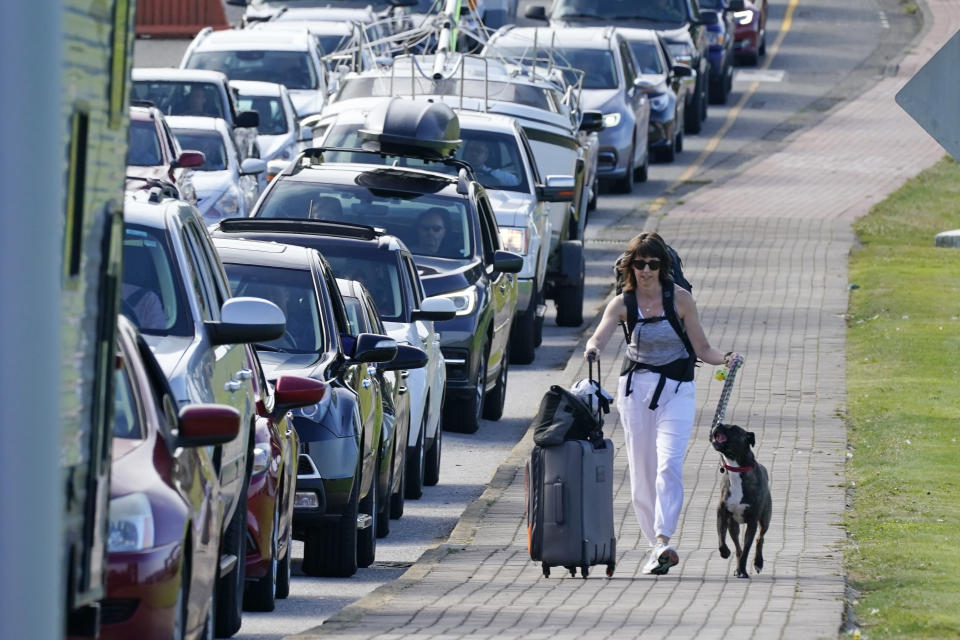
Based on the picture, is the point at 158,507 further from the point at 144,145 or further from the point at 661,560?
the point at 144,145

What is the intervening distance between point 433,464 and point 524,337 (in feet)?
17.9

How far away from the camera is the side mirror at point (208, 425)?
737 centimetres

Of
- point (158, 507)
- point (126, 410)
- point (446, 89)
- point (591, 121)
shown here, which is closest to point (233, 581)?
point (126, 410)

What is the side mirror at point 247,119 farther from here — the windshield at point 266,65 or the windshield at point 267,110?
the windshield at point 266,65

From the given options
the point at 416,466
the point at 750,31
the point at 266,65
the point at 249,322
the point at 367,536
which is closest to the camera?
the point at 249,322

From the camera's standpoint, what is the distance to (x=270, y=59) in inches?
1240

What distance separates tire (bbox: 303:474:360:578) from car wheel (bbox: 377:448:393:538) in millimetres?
1121

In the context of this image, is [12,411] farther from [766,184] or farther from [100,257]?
[766,184]

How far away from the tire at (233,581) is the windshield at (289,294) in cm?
306

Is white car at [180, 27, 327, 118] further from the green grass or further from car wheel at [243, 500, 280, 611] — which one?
car wheel at [243, 500, 280, 611]

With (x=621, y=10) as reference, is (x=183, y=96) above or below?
above

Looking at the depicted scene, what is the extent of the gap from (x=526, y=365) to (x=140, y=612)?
14.0 meters

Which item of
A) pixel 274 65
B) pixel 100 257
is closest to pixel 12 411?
pixel 100 257

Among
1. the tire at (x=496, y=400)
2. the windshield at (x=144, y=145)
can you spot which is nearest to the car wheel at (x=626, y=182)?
the windshield at (x=144, y=145)
